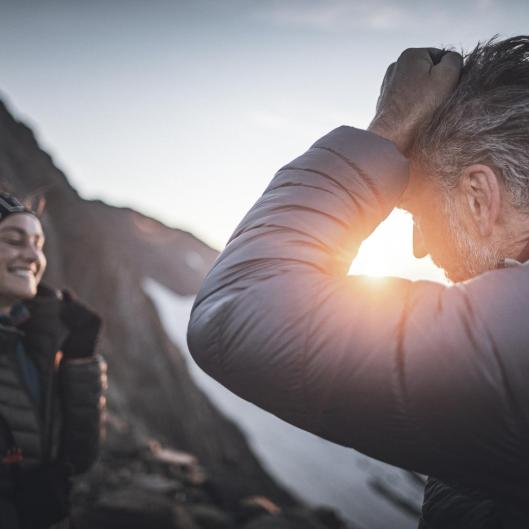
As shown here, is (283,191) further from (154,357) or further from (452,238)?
(154,357)

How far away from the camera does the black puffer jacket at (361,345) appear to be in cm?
63

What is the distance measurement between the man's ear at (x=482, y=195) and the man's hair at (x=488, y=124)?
0.09 ft

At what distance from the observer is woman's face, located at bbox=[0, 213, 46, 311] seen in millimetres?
2654

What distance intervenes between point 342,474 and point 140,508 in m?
19.5

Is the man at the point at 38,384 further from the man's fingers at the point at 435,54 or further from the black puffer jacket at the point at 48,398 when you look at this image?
the man's fingers at the point at 435,54

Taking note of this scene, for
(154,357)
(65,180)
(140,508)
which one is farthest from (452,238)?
(65,180)

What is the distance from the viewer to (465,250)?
1056 millimetres

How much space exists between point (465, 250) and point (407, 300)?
1.57 ft

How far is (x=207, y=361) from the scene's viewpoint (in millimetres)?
797

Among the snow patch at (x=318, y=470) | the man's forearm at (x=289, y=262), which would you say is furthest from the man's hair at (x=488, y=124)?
the snow patch at (x=318, y=470)

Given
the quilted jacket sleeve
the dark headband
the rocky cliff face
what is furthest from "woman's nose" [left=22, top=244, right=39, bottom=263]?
the rocky cliff face

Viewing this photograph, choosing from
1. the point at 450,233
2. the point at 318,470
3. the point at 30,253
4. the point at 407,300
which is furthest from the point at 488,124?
the point at 318,470

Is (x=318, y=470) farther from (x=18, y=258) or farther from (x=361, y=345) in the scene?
(x=361, y=345)

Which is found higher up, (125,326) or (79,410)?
(79,410)
